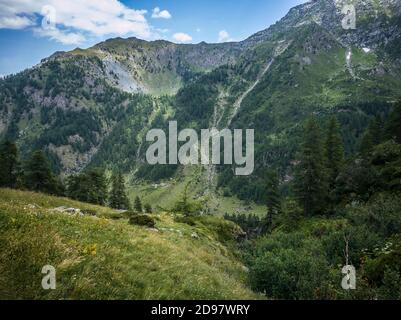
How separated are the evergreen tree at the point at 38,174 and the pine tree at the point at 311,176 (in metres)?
48.4

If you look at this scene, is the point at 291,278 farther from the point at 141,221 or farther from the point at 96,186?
the point at 96,186

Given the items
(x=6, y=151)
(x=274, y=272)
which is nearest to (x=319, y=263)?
(x=274, y=272)

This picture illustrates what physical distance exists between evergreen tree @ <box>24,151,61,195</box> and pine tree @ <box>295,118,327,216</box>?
48400mm

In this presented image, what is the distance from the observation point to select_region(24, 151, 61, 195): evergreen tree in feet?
224

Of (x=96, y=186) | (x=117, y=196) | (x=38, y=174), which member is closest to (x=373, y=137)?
(x=117, y=196)

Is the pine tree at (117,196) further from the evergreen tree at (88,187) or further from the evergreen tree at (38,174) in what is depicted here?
the evergreen tree at (38,174)

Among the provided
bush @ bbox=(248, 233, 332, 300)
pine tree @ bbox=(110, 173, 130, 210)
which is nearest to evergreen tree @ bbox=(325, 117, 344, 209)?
pine tree @ bbox=(110, 173, 130, 210)

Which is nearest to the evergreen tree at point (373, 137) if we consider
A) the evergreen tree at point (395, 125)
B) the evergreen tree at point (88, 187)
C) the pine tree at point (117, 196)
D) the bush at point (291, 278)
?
the evergreen tree at point (395, 125)

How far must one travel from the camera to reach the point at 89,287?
903 centimetres

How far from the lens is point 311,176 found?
64188mm

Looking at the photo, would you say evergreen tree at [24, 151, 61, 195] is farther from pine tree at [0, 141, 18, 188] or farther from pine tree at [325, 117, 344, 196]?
pine tree at [325, 117, 344, 196]

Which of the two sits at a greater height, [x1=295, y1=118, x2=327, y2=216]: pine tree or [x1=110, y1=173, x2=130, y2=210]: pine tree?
[x1=295, y1=118, x2=327, y2=216]: pine tree

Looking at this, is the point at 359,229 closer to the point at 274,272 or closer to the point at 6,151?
the point at 274,272
